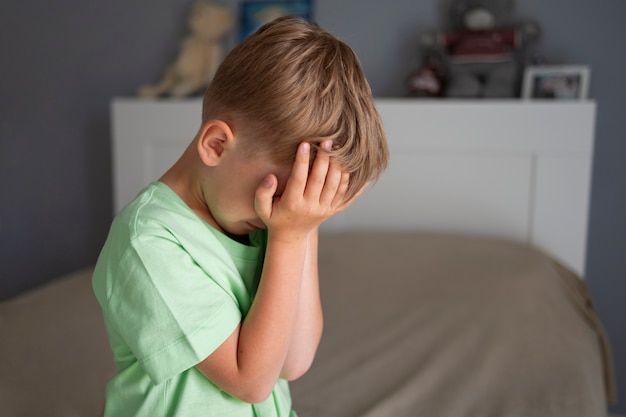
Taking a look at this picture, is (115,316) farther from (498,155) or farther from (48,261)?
(48,261)

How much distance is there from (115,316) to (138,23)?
201 cm

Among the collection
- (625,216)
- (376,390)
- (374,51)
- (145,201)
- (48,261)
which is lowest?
(48,261)

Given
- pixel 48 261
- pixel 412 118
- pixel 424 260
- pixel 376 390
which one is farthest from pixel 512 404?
pixel 48 261

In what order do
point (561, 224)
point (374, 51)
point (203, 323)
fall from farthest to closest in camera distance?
point (374, 51) → point (561, 224) → point (203, 323)

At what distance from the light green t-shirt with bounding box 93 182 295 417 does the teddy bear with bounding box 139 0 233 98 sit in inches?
63.2

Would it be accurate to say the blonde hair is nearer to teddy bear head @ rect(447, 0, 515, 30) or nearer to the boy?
the boy

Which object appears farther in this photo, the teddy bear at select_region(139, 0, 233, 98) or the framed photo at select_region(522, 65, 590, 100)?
the teddy bear at select_region(139, 0, 233, 98)

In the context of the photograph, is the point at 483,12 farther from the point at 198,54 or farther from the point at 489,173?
the point at 198,54

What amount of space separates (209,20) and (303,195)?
5.64ft

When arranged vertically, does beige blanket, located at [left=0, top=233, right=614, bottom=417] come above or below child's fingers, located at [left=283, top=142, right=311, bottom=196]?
below

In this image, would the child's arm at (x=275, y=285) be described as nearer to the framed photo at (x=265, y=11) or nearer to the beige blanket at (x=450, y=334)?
the beige blanket at (x=450, y=334)

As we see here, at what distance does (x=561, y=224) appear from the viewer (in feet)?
5.82

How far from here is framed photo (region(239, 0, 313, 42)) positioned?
2.11 m

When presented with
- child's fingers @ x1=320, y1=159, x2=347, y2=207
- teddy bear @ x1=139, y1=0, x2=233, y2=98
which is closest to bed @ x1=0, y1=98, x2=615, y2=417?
teddy bear @ x1=139, y1=0, x2=233, y2=98
